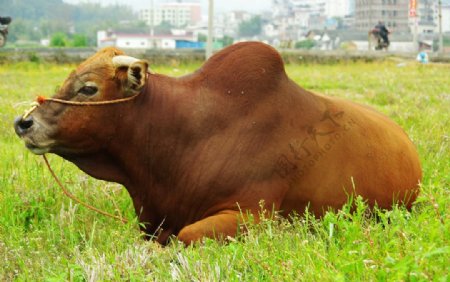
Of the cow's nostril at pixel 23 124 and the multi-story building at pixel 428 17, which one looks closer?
the cow's nostril at pixel 23 124

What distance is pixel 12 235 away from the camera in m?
5.66

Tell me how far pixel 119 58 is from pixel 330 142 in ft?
4.98

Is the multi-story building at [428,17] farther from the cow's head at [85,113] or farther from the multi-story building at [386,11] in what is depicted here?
the cow's head at [85,113]

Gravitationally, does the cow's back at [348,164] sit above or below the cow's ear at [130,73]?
below

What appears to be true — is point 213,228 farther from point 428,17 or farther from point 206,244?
point 428,17

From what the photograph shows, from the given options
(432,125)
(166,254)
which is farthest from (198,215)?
(432,125)

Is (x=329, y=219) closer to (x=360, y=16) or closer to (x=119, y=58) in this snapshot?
(x=119, y=58)

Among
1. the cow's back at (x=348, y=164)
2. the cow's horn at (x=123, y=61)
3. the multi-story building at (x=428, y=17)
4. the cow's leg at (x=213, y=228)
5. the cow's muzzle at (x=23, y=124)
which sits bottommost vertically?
the multi-story building at (x=428, y=17)

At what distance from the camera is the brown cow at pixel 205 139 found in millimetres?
5660

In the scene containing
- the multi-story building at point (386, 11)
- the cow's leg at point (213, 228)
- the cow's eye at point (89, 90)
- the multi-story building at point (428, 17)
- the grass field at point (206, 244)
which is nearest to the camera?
the grass field at point (206, 244)

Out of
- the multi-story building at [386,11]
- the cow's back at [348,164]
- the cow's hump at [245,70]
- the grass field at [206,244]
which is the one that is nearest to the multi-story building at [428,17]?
the multi-story building at [386,11]

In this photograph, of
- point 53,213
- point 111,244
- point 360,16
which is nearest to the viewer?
point 111,244

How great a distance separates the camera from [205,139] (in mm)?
5742

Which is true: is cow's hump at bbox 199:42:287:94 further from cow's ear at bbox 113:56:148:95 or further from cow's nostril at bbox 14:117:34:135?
cow's nostril at bbox 14:117:34:135
